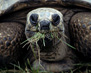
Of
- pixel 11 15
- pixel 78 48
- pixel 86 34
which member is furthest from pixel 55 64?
pixel 11 15

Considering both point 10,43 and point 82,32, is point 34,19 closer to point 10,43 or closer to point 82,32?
point 10,43

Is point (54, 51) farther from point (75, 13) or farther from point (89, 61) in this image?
point (75, 13)

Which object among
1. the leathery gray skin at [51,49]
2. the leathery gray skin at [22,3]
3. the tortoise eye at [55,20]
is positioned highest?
the leathery gray skin at [22,3]

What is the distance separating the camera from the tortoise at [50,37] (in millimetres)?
1966

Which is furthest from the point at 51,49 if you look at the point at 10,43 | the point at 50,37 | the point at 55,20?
the point at 10,43

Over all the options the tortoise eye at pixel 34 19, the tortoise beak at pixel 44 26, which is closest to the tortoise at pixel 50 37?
the tortoise eye at pixel 34 19

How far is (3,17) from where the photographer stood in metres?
2.68

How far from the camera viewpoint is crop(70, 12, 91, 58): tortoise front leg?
2179 millimetres

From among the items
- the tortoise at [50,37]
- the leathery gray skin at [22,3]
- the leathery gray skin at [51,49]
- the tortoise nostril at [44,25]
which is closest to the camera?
the tortoise nostril at [44,25]

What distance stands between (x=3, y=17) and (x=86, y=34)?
122 cm

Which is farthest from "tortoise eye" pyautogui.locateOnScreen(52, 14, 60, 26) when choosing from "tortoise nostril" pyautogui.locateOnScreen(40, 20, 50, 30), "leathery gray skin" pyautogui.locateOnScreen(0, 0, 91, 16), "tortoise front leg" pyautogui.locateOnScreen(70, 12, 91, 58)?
"leathery gray skin" pyautogui.locateOnScreen(0, 0, 91, 16)

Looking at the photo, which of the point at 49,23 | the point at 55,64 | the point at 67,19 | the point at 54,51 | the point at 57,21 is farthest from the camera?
the point at 67,19

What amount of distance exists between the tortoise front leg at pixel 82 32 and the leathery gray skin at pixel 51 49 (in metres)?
0.18

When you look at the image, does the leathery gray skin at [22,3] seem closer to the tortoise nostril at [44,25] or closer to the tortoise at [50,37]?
the tortoise at [50,37]
